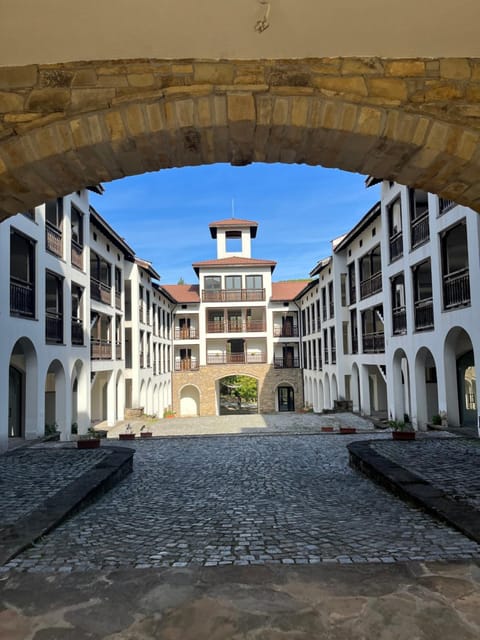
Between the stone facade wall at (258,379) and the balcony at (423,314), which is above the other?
the balcony at (423,314)

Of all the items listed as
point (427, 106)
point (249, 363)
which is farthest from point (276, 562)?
point (249, 363)

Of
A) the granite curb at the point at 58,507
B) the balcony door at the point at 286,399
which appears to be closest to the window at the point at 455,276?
the granite curb at the point at 58,507

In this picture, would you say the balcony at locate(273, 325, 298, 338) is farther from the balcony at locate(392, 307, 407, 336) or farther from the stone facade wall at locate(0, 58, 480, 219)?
the stone facade wall at locate(0, 58, 480, 219)

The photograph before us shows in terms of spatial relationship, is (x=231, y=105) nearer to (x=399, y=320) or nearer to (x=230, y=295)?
(x=399, y=320)

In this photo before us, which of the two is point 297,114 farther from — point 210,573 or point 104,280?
point 104,280

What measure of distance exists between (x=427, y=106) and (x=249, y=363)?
30.8 meters

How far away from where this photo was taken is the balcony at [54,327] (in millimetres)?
14348

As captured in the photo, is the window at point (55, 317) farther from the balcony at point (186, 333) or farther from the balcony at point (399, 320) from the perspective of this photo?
the balcony at point (186, 333)

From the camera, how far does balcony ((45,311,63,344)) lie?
47.1 feet

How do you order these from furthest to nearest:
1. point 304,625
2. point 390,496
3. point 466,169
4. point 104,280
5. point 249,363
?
1. point 249,363
2. point 104,280
3. point 390,496
4. point 466,169
5. point 304,625

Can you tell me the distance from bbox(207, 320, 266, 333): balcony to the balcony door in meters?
4.78

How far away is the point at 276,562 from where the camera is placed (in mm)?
4047

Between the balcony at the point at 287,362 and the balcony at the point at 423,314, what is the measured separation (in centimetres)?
2060

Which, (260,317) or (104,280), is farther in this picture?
(260,317)
